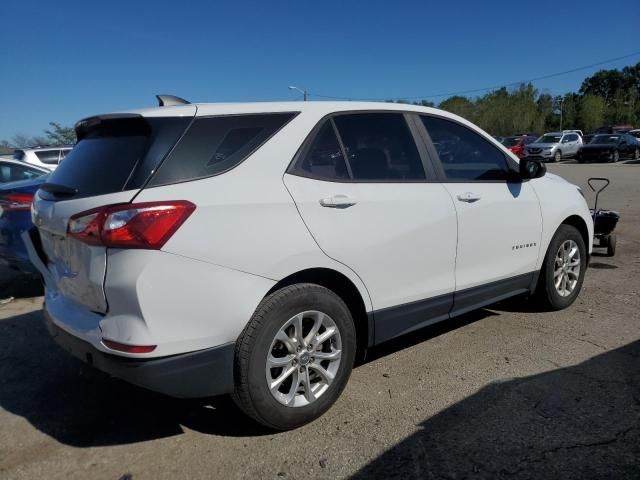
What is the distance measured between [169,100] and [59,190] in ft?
2.76

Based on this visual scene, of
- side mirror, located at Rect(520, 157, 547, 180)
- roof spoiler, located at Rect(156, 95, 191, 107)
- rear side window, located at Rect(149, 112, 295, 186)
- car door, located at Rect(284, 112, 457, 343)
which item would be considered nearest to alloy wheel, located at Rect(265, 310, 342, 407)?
car door, located at Rect(284, 112, 457, 343)

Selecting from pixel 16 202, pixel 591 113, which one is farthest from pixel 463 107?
pixel 16 202

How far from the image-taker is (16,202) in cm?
497

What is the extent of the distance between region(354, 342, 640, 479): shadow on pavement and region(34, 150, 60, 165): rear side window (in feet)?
44.6

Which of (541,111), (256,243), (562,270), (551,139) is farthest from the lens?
(541,111)

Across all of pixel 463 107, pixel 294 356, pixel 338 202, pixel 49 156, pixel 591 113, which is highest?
pixel 463 107

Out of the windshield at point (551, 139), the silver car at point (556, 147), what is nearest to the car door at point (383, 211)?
the silver car at point (556, 147)

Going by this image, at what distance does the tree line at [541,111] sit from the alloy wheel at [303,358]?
71.4 metres

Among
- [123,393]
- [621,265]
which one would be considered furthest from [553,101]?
[123,393]

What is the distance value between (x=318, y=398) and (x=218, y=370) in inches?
26.9

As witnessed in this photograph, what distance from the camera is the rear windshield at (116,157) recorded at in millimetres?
2393

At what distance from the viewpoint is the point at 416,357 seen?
3719 mm

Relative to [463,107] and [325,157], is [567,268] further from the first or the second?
[463,107]

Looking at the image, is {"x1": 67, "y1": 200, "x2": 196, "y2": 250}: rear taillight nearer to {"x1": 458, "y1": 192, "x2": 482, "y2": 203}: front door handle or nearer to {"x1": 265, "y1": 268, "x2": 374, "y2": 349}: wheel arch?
{"x1": 265, "y1": 268, "x2": 374, "y2": 349}: wheel arch
